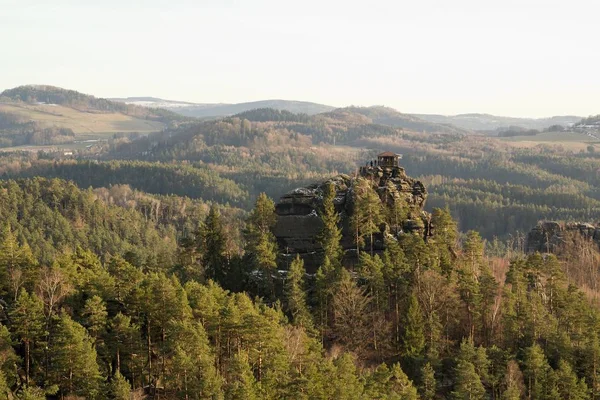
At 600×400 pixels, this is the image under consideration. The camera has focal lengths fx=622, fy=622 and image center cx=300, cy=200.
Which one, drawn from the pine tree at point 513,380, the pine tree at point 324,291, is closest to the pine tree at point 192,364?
the pine tree at point 324,291

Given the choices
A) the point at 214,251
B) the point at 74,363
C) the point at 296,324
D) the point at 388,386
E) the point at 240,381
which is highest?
the point at 214,251

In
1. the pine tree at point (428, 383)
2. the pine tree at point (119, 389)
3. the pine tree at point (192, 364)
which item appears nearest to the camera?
the pine tree at point (119, 389)

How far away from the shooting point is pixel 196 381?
5881 centimetres

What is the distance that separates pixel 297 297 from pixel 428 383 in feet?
64.4

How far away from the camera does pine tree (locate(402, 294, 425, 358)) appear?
80875 mm

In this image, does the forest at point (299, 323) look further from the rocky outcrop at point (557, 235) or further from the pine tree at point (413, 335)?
the rocky outcrop at point (557, 235)

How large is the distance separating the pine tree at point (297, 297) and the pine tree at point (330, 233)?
5.37 m

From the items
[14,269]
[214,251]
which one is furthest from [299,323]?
[14,269]

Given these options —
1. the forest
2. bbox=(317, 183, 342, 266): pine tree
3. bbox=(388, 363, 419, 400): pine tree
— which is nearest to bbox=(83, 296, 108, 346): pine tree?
the forest

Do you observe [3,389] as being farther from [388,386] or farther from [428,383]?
[428,383]

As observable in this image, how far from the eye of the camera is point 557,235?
16638 centimetres

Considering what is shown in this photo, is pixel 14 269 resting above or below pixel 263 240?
below

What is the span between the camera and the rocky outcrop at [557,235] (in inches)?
6398

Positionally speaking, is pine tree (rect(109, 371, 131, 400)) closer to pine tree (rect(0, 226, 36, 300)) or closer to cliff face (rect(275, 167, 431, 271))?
pine tree (rect(0, 226, 36, 300))
